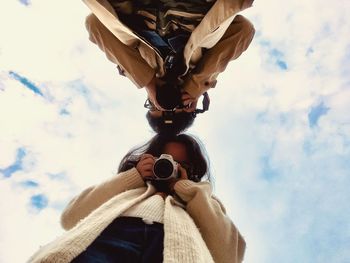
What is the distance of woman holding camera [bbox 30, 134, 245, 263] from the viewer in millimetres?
985

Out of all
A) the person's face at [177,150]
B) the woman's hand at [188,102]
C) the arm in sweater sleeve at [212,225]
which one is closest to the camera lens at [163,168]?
the arm in sweater sleeve at [212,225]

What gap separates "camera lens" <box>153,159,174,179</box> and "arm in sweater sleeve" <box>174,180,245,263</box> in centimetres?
14

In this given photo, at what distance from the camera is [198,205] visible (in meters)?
1.44

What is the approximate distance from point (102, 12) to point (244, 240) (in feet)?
3.58

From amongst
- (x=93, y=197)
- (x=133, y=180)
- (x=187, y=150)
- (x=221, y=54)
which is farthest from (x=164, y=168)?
(x=221, y=54)

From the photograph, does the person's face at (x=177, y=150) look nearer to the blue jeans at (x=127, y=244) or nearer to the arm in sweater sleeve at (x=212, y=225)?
the arm in sweater sleeve at (x=212, y=225)

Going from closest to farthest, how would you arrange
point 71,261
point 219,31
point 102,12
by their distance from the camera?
point 71,261 → point 102,12 → point 219,31

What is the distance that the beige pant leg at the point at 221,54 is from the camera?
78.6 inches

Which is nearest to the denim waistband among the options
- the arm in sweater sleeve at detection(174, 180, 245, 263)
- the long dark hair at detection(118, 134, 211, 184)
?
the arm in sweater sleeve at detection(174, 180, 245, 263)

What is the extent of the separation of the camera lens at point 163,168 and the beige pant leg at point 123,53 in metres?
0.55

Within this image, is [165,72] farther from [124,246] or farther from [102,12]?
[124,246]

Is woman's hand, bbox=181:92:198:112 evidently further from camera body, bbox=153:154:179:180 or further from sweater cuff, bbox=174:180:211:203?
sweater cuff, bbox=174:180:211:203

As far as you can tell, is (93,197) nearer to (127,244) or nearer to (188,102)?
(127,244)

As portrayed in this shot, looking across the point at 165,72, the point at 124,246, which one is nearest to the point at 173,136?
the point at 165,72
